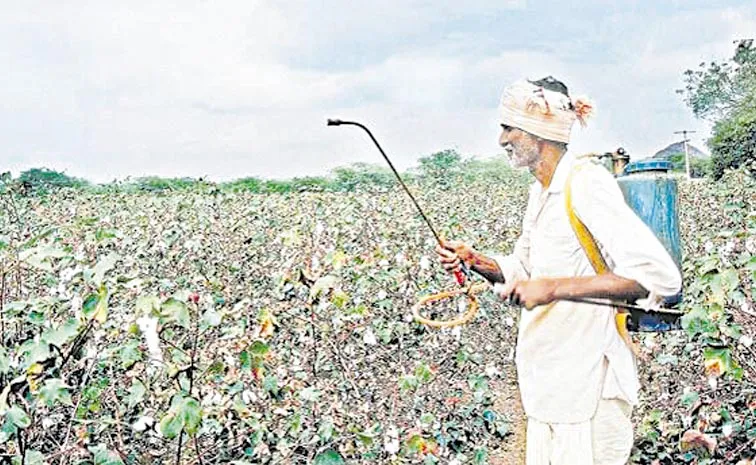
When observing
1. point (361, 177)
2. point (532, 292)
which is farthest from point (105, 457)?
point (361, 177)

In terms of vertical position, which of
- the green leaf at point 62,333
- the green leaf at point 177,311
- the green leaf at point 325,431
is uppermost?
the green leaf at point 177,311

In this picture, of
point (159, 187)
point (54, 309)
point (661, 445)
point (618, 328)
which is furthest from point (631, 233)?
point (159, 187)

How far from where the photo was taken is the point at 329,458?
103 inches

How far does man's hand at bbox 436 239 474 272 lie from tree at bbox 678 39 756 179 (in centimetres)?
2350

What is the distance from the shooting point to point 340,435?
3086mm

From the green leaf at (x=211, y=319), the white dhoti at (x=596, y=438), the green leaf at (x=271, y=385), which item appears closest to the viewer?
the green leaf at (x=211, y=319)

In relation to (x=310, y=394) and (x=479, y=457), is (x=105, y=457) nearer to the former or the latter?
(x=310, y=394)

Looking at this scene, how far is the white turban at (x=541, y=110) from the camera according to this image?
253 centimetres

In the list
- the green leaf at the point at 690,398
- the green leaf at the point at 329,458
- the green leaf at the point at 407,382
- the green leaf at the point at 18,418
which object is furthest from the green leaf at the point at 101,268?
the green leaf at the point at 690,398

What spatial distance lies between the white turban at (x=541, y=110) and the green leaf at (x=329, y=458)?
3.02 ft

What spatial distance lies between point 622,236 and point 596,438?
1.83 ft

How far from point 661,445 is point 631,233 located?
2.54 meters

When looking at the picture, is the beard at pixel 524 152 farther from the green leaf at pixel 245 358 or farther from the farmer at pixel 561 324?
the green leaf at pixel 245 358

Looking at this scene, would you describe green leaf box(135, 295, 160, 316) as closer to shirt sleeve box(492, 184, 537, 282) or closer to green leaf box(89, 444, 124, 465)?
green leaf box(89, 444, 124, 465)
